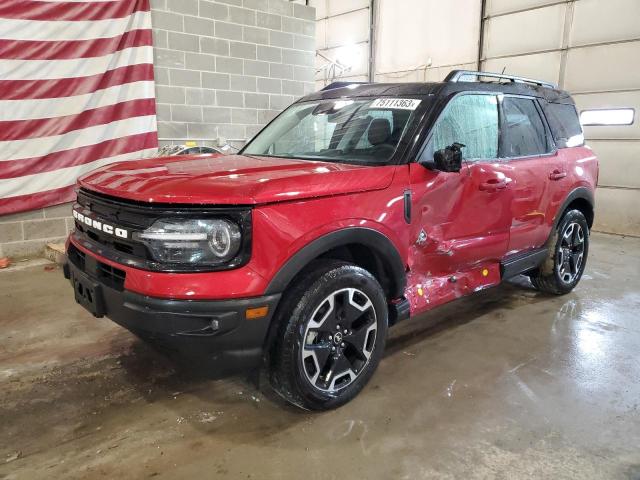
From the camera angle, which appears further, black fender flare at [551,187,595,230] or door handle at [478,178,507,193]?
black fender flare at [551,187,595,230]

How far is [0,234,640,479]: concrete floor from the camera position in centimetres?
206

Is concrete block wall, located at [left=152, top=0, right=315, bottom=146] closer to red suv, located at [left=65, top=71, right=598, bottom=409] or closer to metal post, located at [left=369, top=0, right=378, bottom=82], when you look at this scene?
red suv, located at [left=65, top=71, right=598, bottom=409]

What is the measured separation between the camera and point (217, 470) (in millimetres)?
2016

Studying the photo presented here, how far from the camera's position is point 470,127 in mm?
3143

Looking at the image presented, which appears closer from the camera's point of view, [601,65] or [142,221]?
[142,221]

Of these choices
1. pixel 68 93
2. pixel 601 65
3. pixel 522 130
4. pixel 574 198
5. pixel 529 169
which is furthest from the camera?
pixel 601 65

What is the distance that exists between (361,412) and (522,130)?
241 centimetres

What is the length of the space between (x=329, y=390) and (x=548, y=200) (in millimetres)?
2412

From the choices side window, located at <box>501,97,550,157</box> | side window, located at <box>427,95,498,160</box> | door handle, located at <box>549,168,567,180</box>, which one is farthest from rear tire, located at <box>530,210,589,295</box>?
side window, located at <box>427,95,498,160</box>

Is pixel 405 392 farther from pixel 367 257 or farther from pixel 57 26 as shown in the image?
pixel 57 26

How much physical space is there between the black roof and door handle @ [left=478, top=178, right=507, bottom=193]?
1.97 ft

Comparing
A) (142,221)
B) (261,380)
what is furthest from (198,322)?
(261,380)

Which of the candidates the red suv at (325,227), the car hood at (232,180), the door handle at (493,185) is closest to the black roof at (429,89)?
the red suv at (325,227)

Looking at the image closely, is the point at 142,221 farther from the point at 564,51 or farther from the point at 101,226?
the point at 564,51
